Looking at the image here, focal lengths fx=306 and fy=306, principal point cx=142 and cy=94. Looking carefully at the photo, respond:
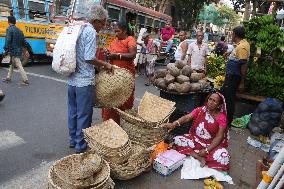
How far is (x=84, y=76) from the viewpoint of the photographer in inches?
152

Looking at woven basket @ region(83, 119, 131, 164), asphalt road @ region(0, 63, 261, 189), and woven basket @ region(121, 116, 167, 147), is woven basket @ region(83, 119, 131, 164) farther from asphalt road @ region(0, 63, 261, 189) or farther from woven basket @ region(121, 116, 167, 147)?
asphalt road @ region(0, 63, 261, 189)

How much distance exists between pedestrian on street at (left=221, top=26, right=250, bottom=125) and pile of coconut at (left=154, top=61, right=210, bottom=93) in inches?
27.1

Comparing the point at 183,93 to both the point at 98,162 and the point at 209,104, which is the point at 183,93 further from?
the point at 98,162

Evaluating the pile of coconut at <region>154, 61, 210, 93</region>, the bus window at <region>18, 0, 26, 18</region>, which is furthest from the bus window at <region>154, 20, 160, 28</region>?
the pile of coconut at <region>154, 61, 210, 93</region>

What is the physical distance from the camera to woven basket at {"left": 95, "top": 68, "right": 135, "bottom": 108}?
→ 3996mm

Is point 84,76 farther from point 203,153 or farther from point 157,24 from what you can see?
point 157,24

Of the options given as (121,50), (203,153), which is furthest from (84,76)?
(203,153)

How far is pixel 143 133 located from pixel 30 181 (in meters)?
1.50

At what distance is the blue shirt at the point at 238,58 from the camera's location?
522cm

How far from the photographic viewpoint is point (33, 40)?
35.0ft

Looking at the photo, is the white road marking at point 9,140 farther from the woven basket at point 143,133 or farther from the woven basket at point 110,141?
the woven basket at point 143,133

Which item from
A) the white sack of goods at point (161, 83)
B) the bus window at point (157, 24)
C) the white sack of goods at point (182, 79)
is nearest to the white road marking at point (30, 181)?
the white sack of goods at point (161, 83)

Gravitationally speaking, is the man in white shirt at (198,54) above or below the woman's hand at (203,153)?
above

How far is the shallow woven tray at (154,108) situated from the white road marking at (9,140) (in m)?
1.87
